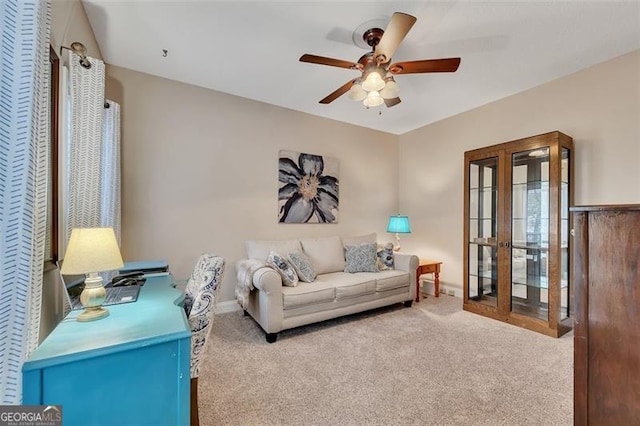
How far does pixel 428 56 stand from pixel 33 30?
8.98 feet

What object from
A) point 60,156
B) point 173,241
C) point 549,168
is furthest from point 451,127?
point 60,156

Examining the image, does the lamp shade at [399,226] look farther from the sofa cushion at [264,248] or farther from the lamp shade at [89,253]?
the lamp shade at [89,253]

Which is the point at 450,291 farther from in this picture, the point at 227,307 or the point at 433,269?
the point at 227,307

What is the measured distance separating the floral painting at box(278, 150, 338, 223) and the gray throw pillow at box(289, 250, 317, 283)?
29.2 inches

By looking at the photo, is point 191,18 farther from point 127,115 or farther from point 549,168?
point 549,168

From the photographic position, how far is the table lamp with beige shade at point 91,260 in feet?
4.06

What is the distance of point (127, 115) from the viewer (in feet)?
9.61

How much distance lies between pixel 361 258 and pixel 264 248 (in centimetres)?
127

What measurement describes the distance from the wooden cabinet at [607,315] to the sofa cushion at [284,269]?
2.27m

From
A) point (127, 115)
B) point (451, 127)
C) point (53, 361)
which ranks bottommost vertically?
point (53, 361)

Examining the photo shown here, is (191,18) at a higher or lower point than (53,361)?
higher

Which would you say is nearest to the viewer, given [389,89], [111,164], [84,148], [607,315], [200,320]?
[607,315]

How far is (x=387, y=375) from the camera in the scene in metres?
2.08

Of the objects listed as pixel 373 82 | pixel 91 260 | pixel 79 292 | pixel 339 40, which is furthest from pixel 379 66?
pixel 79 292
